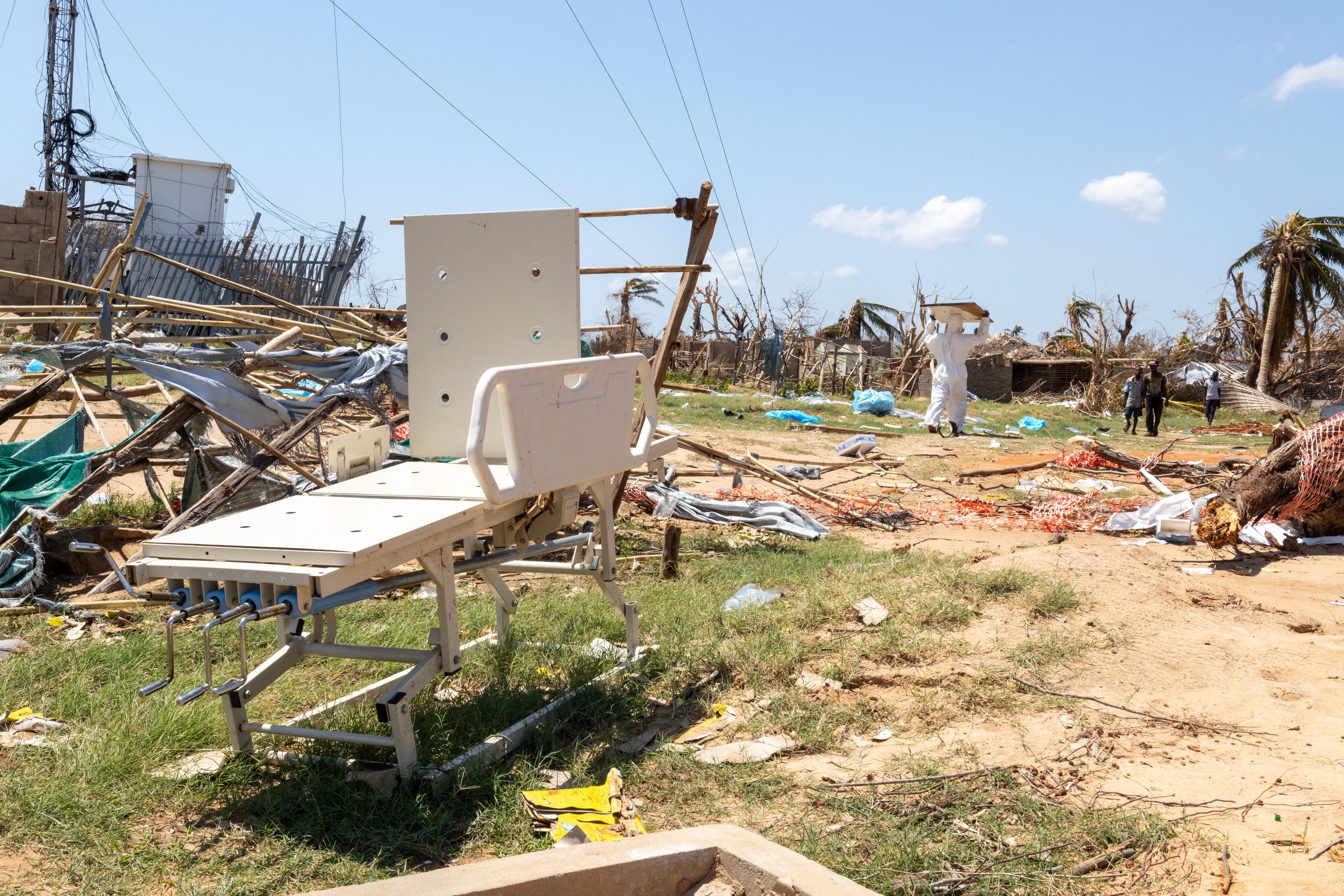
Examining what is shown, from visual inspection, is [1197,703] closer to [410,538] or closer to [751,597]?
[751,597]

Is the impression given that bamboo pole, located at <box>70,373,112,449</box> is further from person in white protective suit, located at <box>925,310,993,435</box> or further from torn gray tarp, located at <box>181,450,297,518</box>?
person in white protective suit, located at <box>925,310,993,435</box>

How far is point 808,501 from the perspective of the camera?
30.1 feet

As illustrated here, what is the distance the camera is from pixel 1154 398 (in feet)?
56.1

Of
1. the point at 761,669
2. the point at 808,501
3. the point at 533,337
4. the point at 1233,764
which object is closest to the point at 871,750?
the point at 761,669

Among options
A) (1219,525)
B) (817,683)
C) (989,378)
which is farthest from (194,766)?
(989,378)

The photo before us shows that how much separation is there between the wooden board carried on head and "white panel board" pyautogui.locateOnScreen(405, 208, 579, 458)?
40.0ft

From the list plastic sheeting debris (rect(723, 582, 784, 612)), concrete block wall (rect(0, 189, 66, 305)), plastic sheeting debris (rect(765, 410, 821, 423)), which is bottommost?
plastic sheeting debris (rect(723, 582, 784, 612))

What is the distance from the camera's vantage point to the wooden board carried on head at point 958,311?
1533 cm

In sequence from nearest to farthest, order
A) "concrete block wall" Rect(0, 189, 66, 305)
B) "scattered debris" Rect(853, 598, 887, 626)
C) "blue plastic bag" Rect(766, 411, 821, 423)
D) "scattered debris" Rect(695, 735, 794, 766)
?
"scattered debris" Rect(695, 735, 794, 766) → "scattered debris" Rect(853, 598, 887, 626) → "concrete block wall" Rect(0, 189, 66, 305) → "blue plastic bag" Rect(766, 411, 821, 423)

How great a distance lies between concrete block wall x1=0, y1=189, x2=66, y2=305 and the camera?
45.5 ft

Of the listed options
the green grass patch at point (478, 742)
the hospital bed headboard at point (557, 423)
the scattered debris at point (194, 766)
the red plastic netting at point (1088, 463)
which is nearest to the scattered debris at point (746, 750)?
the green grass patch at point (478, 742)

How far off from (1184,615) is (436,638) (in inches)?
150

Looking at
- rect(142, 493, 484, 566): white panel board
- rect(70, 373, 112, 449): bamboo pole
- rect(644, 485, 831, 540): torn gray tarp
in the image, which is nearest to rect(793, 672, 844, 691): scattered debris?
rect(142, 493, 484, 566): white panel board

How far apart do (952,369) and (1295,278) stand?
13580mm
